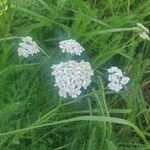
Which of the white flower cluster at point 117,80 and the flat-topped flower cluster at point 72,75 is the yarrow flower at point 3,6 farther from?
the white flower cluster at point 117,80

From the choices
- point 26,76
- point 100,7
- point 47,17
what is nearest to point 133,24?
point 100,7

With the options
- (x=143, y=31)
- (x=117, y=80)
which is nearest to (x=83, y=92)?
(x=117, y=80)

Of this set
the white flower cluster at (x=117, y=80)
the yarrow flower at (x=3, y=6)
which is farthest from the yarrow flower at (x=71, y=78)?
the yarrow flower at (x=3, y=6)

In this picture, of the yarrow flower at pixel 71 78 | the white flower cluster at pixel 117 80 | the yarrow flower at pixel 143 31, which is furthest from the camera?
the yarrow flower at pixel 143 31

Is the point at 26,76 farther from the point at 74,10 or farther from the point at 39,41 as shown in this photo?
the point at 74,10

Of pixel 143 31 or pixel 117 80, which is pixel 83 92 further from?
pixel 143 31

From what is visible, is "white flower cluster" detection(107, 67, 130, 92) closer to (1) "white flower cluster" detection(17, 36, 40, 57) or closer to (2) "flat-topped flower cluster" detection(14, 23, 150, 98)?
(2) "flat-topped flower cluster" detection(14, 23, 150, 98)
